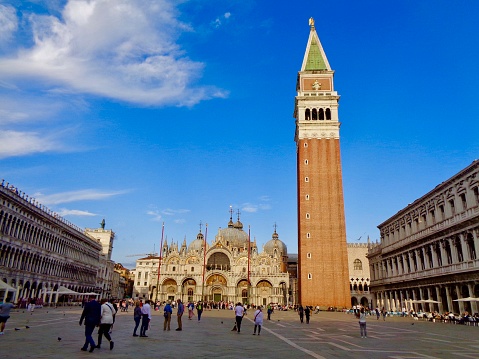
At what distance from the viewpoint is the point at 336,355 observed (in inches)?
440

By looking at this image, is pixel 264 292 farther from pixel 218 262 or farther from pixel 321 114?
pixel 321 114

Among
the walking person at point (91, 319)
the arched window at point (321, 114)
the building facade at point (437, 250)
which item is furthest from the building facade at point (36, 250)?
the arched window at point (321, 114)

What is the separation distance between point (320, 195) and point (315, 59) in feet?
83.3

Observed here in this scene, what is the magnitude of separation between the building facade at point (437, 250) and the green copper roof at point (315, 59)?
28.8 meters

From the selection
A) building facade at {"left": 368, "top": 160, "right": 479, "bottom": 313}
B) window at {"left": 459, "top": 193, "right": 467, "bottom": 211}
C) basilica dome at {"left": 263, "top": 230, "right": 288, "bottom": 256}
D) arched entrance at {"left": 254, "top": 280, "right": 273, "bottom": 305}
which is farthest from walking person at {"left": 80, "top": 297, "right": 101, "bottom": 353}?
basilica dome at {"left": 263, "top": 230, "right": 288, "bottom": 256}

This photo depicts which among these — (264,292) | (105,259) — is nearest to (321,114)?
(264,292)

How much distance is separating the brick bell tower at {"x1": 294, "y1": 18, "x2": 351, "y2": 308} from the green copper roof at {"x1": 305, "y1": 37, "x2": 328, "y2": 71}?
0.57 feet

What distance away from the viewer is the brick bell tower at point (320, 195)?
5344 cm

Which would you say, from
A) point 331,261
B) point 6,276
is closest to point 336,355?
point 6,276

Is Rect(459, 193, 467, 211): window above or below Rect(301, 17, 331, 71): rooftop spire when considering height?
below

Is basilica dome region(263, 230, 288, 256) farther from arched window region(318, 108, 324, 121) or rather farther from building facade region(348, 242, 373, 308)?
arched window region(318, 108, 324, 121)

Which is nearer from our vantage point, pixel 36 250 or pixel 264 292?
pixel 36 250

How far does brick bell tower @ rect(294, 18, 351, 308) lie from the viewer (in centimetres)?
5344

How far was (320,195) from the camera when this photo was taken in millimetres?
57406
